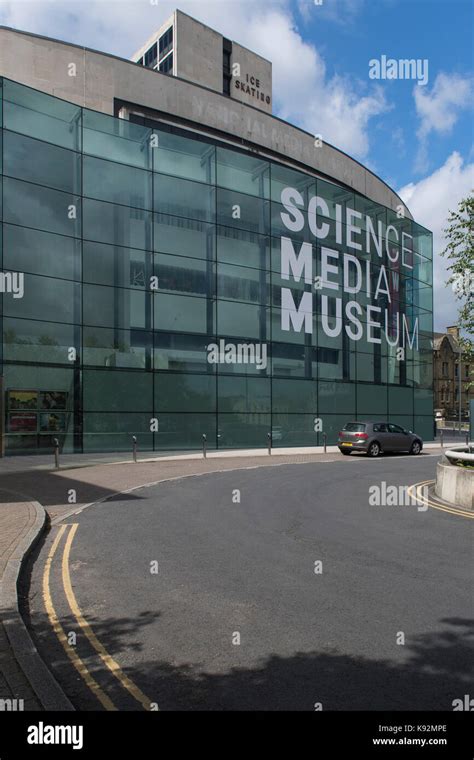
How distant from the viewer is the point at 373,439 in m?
24.7

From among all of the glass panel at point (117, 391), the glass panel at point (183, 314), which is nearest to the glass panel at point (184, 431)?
the glass panel at point (117, 391)

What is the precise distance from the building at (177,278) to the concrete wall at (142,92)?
115mm

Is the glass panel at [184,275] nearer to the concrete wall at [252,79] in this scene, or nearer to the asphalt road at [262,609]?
the asphalt road at [262,609]

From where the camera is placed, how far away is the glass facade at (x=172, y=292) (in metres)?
24.5

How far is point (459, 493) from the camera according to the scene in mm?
12000

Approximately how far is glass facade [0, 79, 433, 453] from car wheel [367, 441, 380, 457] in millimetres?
7294

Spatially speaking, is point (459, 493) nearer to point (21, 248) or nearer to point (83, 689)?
point (83, 689)

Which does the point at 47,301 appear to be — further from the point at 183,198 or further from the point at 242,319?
the point at 242,319

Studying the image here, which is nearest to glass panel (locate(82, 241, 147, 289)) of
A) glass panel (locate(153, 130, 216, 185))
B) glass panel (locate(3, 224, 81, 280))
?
glass panel (locate(3, 224, 81, 280))

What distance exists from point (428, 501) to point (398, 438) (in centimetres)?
1377

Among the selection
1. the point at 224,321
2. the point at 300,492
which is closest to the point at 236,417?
the point at 224,321

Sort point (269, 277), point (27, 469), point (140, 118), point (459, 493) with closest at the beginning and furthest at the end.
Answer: point (459, 493), point (27, 469), point (269, 277), point (140, 118)

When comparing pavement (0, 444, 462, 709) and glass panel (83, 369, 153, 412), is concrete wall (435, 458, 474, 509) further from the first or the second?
glass panel (83, 369, 153, 412)
